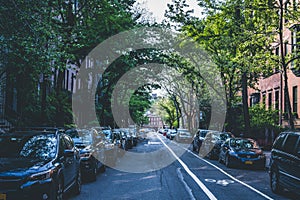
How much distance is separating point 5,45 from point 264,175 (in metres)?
10.7

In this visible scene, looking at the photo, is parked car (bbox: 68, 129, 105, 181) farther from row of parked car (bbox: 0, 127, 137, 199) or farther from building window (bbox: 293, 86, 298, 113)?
building window (bbox: 293, 86, 298, 113)

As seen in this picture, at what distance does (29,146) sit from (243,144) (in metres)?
12.8

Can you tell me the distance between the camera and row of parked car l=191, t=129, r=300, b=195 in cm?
1088

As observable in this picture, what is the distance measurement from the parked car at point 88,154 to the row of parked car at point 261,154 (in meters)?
5.46

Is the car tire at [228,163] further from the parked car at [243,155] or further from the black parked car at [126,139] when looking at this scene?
the black parked car at [126,139]

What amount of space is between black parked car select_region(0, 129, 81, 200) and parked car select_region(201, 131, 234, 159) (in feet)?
46.2

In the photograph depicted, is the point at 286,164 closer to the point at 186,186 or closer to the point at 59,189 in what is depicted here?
the point at 186,186

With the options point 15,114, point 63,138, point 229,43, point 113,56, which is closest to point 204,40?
point 229,43

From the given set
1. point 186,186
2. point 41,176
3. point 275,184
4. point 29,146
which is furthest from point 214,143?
point 41,176

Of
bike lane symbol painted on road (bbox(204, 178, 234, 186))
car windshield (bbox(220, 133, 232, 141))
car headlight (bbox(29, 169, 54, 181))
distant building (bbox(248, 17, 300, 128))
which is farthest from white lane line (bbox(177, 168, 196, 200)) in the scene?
distant building (bbox(248, 17, 300, 128))

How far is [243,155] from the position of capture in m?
19.1

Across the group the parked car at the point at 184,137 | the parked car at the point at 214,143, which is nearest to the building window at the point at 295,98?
the parked car at the point at 214,143

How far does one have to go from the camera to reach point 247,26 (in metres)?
22.1

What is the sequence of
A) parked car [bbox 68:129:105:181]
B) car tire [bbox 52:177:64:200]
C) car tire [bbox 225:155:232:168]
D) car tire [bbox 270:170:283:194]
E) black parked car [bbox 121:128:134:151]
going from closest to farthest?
1. car tire [bbox 52:177:64:200]
2. car tire [bbox 270:170:283:194]
3. parked car [bbox 68:129:105:181]
4. car tire [bbox 225:155:232:168]
5. black parked car [bbox 121:128:134:151]
